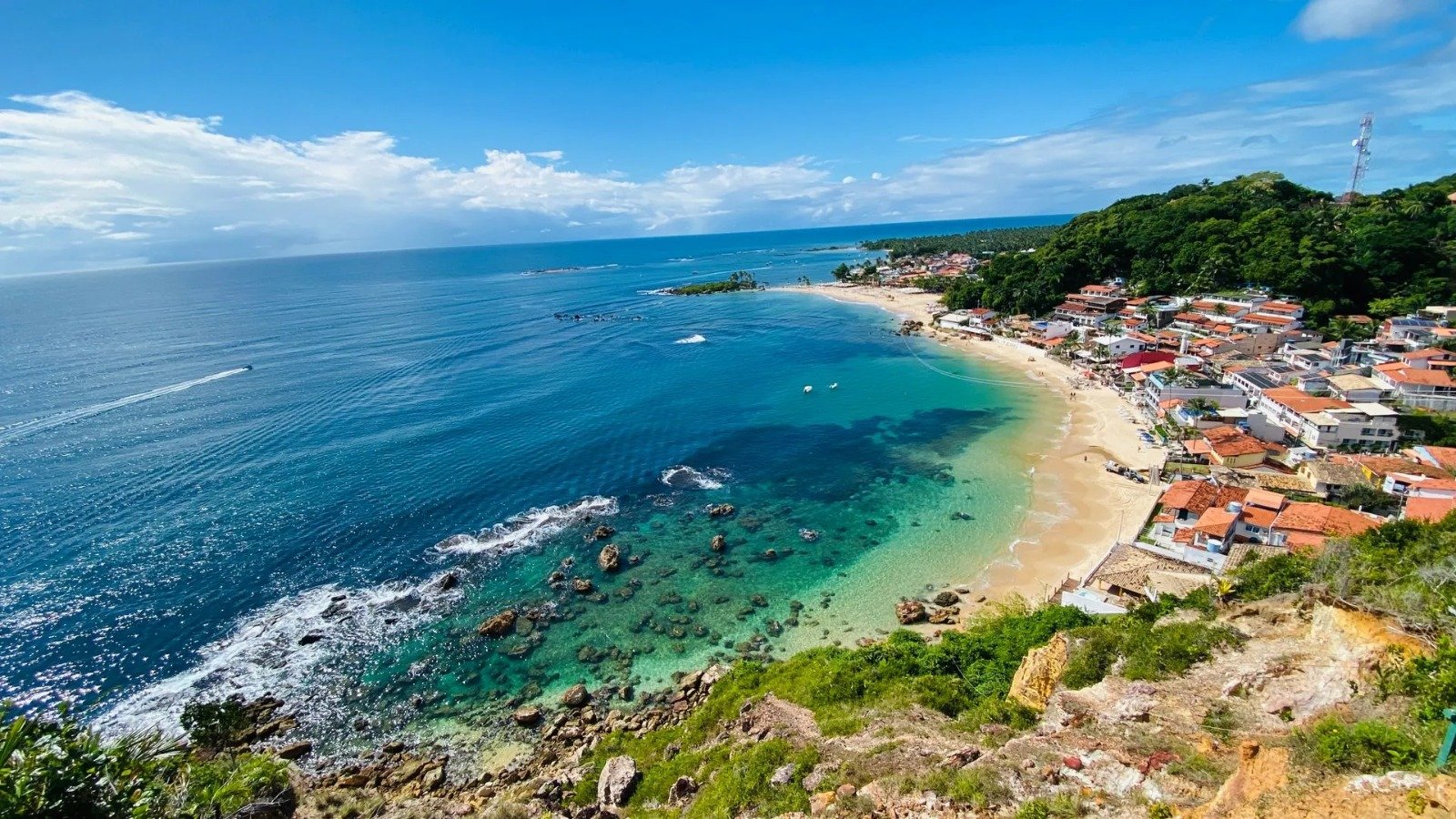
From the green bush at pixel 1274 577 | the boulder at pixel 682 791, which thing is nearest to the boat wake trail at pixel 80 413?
the boulder at pixel 682 791

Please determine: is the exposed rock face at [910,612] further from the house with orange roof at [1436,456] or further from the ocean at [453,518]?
the house with orange roof at [1436,456]

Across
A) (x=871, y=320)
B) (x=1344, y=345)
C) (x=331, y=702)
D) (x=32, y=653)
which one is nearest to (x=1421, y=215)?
(x=1344, y=345)

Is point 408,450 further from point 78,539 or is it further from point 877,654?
point 877,654

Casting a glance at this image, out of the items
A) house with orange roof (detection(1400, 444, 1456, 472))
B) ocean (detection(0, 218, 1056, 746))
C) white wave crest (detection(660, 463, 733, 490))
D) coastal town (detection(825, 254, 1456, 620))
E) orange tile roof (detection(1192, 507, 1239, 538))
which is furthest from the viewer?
white wave crest (detection(660, 463, 733, 490))

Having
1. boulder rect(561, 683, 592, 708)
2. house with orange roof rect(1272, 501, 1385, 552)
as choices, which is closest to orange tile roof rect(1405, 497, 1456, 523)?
house with orange roof rect(1272, 501, 1385, 552)

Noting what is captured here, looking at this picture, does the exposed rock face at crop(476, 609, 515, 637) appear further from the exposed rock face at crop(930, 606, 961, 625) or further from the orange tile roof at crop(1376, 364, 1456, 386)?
the orange tile roof at crop(1376, 364, 1456, 386)

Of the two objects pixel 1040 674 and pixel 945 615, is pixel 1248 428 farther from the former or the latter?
pixel 1040 674
